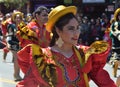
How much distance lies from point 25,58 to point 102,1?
20508mm

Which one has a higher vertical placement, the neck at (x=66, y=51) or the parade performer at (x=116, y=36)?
the neck at (x=66, y=51)

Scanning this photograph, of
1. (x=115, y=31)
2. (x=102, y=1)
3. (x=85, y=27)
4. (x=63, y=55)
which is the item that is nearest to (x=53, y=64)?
(x=63, y=55)

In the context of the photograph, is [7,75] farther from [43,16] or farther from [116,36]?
[43,16]

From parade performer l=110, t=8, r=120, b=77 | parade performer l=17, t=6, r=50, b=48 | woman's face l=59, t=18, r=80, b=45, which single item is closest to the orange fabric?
woman's face l=59, t=18, r=80, b=45

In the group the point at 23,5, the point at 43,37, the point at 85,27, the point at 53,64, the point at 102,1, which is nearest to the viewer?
the point at 53,64

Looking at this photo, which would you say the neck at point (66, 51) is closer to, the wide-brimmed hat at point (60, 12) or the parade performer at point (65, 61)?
the parade performer at point (65, 61)

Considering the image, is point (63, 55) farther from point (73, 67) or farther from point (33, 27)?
point (33, 27)

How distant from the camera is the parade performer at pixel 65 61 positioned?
294 centimetres

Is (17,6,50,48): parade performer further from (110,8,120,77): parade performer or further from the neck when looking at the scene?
the neck

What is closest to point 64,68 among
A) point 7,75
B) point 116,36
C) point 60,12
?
point 60,12

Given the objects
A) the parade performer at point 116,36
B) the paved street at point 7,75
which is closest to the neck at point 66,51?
the paved street at point 7,75

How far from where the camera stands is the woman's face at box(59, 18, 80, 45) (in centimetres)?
291

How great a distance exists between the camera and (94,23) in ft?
59.3

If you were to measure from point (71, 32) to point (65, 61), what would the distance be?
0.71 ft
